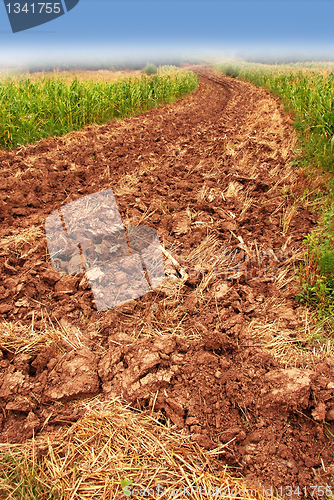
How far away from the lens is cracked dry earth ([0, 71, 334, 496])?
62.6 inches

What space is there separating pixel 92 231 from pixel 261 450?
2.26 metres

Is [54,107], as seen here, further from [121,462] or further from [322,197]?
[121,462]

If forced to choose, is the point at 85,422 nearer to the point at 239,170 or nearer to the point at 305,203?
the point at 305,203

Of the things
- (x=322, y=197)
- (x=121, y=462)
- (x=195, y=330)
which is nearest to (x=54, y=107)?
(x=322, y=197)

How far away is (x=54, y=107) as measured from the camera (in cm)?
673

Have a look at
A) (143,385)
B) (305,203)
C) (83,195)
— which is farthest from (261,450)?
(83,195)

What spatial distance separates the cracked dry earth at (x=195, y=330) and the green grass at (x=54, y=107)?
8.33ft

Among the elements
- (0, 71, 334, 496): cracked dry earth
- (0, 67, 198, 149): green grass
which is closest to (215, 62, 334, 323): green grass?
(0, 71, 334, 496): cracked dry earth

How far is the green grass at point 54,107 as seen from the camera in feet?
19.8

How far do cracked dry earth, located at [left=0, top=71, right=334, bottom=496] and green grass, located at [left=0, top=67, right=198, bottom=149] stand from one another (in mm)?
2540

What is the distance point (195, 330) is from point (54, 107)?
6.64m

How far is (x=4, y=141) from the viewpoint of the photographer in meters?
5.94

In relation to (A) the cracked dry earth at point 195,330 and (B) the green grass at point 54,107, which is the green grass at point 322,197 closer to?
(A) the cracked dry earth at point 195,330

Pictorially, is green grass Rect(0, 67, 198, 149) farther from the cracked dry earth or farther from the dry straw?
the dry straw
